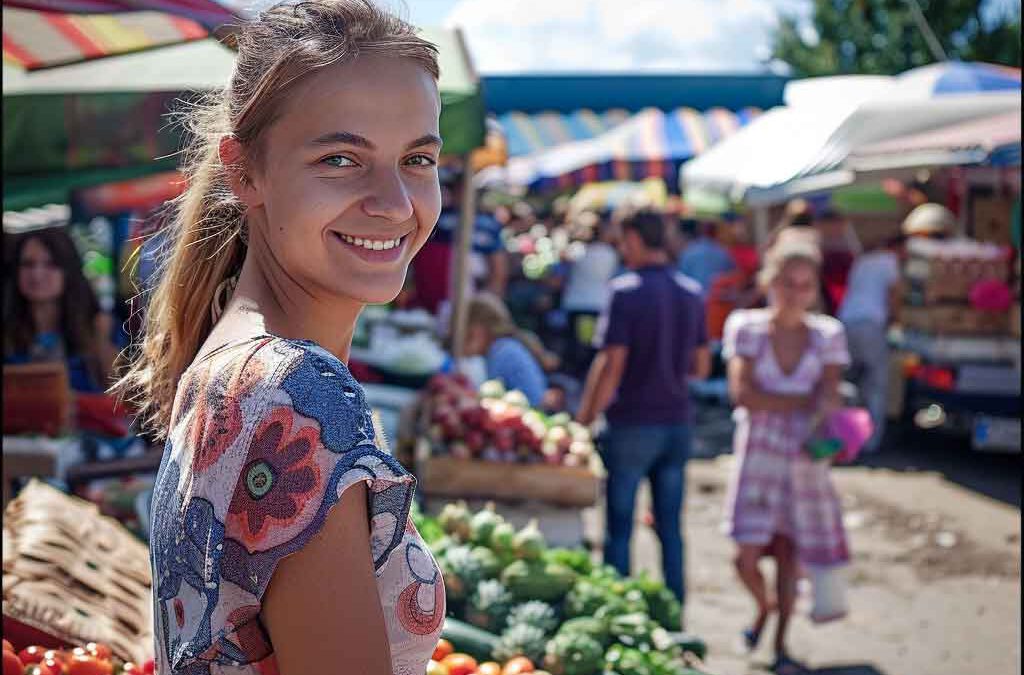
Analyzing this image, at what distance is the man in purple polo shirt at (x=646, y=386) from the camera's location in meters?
5.48

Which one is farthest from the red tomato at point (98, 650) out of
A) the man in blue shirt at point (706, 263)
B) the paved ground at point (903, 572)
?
the man in blue shirt at point (706, 263)

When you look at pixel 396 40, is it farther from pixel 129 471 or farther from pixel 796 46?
pixel 796 46

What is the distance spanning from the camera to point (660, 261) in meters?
5.50

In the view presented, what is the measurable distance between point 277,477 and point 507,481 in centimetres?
416

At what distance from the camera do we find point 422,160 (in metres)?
1.58

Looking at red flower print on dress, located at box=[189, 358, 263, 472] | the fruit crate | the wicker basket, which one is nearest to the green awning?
the wicker basket

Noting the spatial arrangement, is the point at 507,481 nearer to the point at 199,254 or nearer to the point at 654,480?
the point at 654,480

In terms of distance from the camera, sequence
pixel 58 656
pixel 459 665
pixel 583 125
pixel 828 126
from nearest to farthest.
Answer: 1. pixel 58 656
2. pixel 459 665
3. pixel 828 126
4. pixel 583 125

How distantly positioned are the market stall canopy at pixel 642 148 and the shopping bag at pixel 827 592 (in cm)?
862

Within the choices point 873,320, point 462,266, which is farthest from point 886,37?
point 462,266

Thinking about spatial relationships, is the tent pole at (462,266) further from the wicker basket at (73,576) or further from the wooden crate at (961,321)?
the wooden crate at (961,321)

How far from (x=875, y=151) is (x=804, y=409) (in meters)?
1.67

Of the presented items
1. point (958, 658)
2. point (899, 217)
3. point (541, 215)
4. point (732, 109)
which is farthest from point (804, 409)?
point (541, 215)

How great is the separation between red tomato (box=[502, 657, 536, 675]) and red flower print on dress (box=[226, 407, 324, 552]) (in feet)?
5.78
